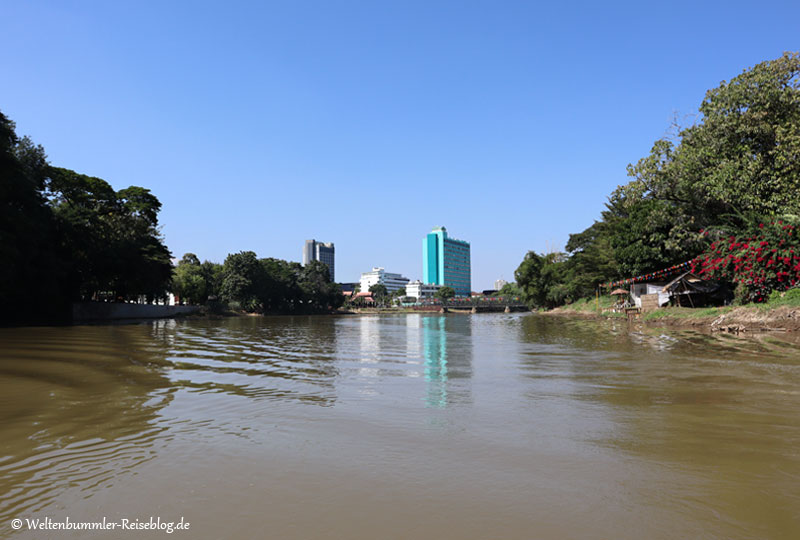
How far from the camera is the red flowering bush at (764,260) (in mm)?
17422

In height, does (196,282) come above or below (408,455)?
above

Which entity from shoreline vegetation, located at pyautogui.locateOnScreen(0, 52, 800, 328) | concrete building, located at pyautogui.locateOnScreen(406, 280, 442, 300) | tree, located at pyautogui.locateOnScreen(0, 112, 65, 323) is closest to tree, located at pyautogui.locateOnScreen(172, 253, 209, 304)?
shoreline vegetation, located at pyautogui.locateOnScreen(0, 52, 800, 328)

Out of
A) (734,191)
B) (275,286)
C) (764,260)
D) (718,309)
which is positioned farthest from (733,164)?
(275,286)

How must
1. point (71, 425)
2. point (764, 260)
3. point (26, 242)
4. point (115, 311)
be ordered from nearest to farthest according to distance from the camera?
point (71, 425) → point (764, 260) → point (26, 242) → point (115, 311)

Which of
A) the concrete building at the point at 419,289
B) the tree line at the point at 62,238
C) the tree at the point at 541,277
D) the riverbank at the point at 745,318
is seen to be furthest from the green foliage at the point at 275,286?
the concrete building at the point at 419,289

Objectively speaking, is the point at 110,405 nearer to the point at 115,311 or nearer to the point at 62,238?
the point at 62,238

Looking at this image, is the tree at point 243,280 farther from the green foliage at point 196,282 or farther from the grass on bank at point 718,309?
the grass on bank at point 718,309

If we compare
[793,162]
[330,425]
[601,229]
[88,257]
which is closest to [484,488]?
[330,425]

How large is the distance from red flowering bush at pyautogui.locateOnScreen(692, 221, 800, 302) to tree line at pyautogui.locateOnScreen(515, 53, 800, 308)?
0.03 metres

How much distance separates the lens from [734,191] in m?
20.2

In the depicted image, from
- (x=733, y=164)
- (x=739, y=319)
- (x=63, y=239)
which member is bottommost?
(x=739, y=319)

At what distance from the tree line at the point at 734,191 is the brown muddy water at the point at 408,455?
47.4 ft

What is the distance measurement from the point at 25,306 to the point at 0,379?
25.3 metres

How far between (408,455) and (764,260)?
2086 centimetres
